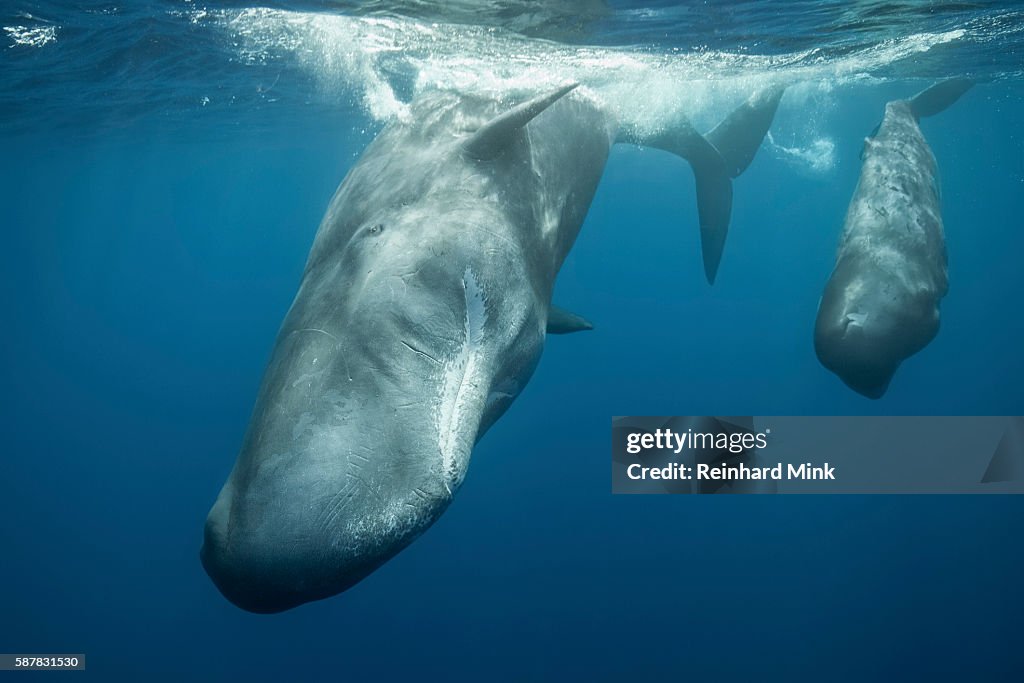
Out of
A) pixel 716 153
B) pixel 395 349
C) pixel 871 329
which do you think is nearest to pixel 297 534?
pixel 395 349

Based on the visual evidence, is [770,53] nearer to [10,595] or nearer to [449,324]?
[449,324]

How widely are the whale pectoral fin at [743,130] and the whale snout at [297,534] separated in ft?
40.9

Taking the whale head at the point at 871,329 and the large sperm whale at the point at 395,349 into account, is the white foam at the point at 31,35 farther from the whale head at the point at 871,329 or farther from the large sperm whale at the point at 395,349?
the whale head at the point at 871,329

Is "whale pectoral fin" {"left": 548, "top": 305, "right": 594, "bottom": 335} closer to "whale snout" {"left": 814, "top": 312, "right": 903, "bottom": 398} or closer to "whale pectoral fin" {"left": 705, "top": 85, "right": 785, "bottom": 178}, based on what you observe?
"whale snout" {"left": 814, "top": 312, "right": 903, "bottom": 398}

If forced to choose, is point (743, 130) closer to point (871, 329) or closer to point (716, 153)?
point (716, 153)

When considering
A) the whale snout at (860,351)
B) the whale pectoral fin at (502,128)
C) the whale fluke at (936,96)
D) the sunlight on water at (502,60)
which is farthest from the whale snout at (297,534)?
the whale fluke at (936,96)

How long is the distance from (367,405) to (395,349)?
422mm

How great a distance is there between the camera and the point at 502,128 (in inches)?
198

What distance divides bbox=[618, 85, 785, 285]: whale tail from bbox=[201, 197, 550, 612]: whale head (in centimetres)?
797

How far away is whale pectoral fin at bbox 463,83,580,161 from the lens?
4926 millimetres

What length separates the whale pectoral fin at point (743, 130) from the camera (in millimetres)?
13414

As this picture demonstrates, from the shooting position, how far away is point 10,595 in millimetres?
24438

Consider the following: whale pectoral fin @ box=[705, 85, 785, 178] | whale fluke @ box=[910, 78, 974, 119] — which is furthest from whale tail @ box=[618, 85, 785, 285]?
whale fluke @ box=[910, 78, 974, 119]

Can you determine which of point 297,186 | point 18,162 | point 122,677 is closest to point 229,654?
point 122,677
